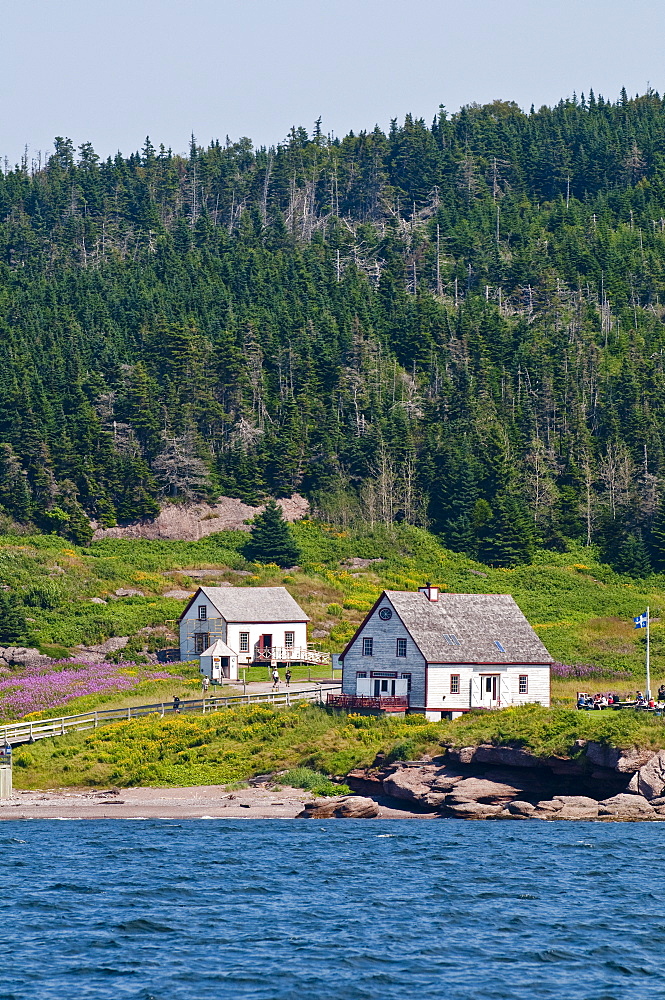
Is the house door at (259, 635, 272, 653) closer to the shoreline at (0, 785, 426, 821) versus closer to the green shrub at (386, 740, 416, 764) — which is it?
the shoreline at (0, 785, 426, 821)

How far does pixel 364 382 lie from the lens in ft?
462

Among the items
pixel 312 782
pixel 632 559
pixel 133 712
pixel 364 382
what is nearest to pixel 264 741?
pixel 312 782

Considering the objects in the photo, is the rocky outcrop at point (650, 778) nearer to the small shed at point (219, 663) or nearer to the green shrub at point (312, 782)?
the green shrub at point (312, 782)

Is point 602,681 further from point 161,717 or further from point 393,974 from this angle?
point 393,974

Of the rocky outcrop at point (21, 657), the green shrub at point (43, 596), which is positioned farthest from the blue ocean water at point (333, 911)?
the green shrub at point (43, 596)

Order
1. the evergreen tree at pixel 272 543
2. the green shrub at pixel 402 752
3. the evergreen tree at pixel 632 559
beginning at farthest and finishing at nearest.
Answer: the evergreen tree at pixel 632 559 → the evergreen tree at pixel 272 543 → the green shrub at pixel 402 752

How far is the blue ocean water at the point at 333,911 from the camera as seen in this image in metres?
31.0

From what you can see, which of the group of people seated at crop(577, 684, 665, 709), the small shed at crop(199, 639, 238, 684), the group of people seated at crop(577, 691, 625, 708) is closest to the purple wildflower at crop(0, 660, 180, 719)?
the small shed at crop(199, 639, 238, 684)

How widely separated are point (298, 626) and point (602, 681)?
21123 mm

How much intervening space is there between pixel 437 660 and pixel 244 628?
2561cm

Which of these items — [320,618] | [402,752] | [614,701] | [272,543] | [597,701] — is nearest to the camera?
[402,752]

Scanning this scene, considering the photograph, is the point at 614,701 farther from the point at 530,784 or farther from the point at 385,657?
the point at 530,784

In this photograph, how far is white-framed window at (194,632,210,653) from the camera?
8988cm

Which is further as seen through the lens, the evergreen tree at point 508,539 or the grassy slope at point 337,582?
the evergreen tree at point 508,539
